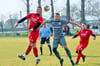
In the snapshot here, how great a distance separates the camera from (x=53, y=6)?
2377 inches

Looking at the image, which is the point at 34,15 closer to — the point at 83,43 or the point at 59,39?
the point at 59,39

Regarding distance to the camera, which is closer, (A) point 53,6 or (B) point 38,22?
(B) point 38,22

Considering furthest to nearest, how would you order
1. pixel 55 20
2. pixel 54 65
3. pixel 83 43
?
pixel 83 43 < pixel 54 65 < pixel 55 20

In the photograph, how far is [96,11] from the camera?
97.2 m

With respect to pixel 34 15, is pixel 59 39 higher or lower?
lower

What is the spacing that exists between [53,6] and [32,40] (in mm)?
48186

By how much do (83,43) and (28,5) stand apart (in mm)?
45848

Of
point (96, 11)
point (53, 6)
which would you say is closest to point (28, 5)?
point (53, 6)

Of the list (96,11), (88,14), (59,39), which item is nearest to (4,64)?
(59,39)

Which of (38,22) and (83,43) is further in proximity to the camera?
(83,43)

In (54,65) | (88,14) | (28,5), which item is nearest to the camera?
(54,65)

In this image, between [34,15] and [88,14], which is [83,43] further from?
[88,14]

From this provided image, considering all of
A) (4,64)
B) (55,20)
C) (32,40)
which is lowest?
(4,64)

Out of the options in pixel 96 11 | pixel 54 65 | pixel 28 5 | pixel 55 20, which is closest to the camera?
pixel 55 20
